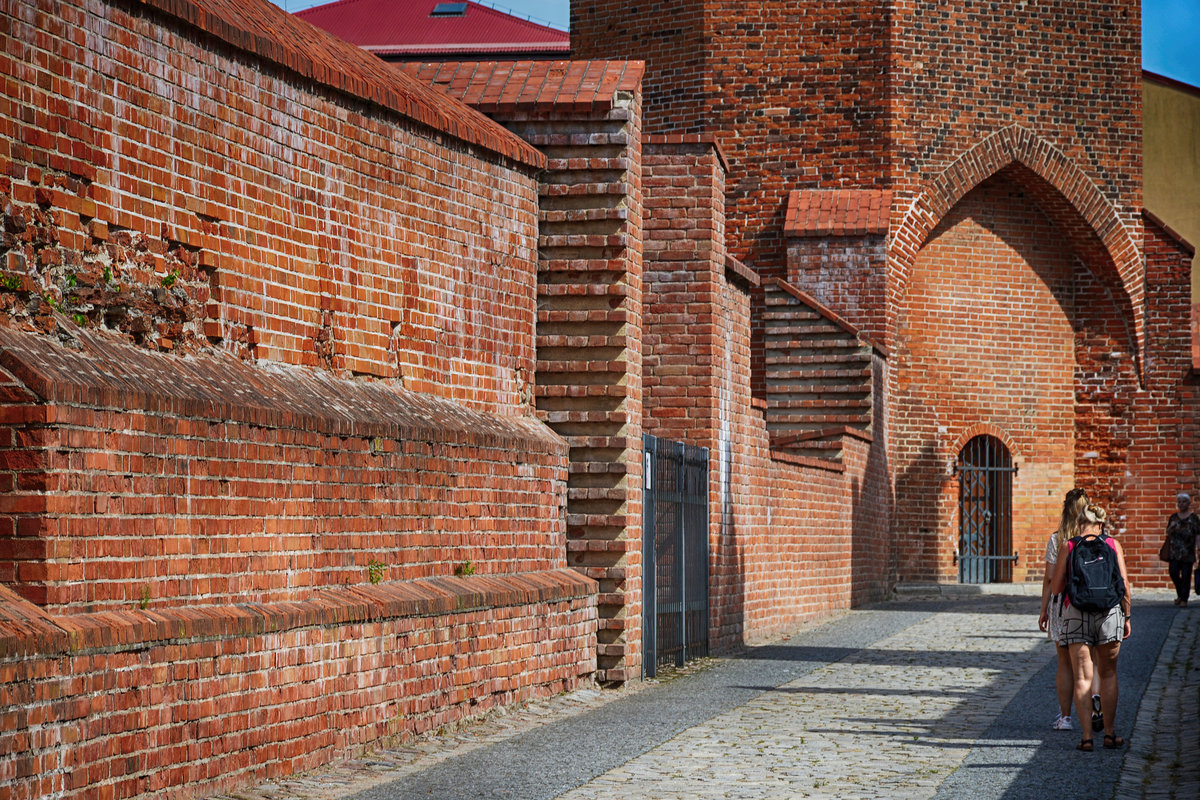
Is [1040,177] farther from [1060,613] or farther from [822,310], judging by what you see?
[1060,613]

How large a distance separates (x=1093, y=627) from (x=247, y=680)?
4852 millimetres

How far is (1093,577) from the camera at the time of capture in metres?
9.25

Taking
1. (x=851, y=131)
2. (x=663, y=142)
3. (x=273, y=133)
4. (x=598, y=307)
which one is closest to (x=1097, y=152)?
(x=851, y=131)

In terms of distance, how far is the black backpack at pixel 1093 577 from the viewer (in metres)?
9.24

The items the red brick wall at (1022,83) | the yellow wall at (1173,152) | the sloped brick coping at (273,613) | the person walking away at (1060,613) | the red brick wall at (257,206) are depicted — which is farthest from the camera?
the yellow wall at (1173,152)

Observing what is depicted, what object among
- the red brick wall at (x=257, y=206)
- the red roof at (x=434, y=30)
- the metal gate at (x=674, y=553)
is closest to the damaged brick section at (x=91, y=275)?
the red brick wall at (x=257, y=206)

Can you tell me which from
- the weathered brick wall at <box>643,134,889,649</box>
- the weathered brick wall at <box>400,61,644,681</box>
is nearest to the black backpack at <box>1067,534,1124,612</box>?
the weathered brick wall at <box>400,61,644,681</box>

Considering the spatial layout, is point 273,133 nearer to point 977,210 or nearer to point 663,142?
point 663,142

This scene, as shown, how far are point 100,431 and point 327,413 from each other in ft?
5.99

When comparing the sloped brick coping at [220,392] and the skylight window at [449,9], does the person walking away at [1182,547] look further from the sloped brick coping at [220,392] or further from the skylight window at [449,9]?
the skylight window at [449,9]

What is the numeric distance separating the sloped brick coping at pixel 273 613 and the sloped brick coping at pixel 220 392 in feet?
2.37

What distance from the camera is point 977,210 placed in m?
25.5

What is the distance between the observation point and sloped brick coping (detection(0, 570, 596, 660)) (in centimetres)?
545

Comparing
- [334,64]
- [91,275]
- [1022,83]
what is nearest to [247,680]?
[91,275]
